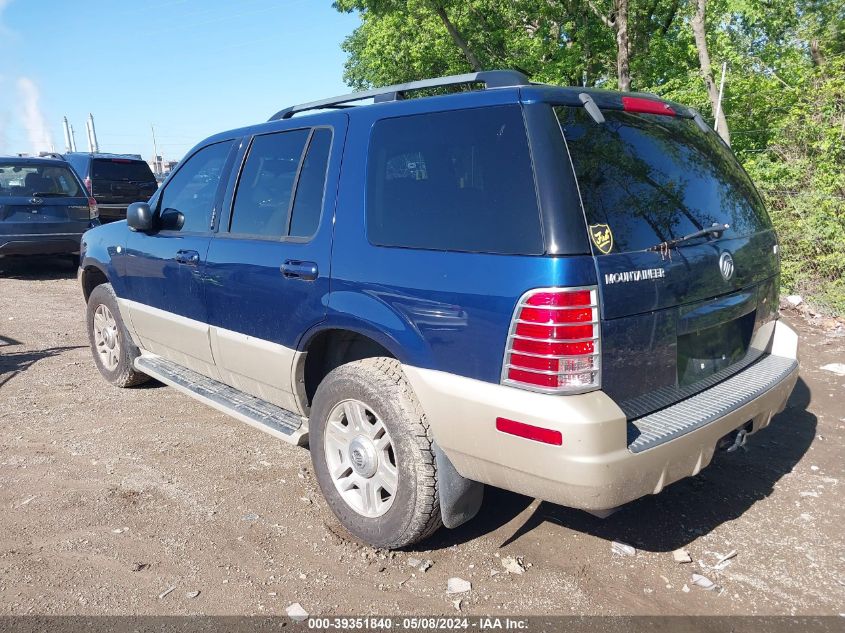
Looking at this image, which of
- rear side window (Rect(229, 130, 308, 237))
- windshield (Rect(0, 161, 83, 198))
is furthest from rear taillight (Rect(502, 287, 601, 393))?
windshield (Rect(0, 161, 83, 198))

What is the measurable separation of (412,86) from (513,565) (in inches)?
90.4

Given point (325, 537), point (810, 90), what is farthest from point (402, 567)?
point (810, 90)

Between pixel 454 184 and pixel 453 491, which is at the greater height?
pixel 454 184

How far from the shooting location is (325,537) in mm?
3242

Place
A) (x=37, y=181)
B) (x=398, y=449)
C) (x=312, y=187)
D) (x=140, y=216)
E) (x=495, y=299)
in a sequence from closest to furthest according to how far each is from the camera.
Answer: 1. (x=495, y=299)
2. (x=398, y=449)
3. (x=312, y=187)
4. (x=140, y=216)
5. (x=37, y=181)

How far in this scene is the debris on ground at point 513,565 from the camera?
2.95m

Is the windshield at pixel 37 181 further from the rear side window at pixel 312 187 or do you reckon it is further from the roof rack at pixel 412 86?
the rear side window at pixel 312 187

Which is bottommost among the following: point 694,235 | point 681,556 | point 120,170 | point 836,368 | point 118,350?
point 836,368

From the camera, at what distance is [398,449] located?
284cm

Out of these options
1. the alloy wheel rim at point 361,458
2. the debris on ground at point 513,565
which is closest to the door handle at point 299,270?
the alloy wheel rim at point 361,458

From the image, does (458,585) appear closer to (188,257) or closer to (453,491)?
(453,491)

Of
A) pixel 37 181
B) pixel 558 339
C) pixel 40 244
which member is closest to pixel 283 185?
pixel 558 339

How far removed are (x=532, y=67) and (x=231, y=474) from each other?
1907 cm

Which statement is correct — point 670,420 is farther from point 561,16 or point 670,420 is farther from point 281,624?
point 561,16
